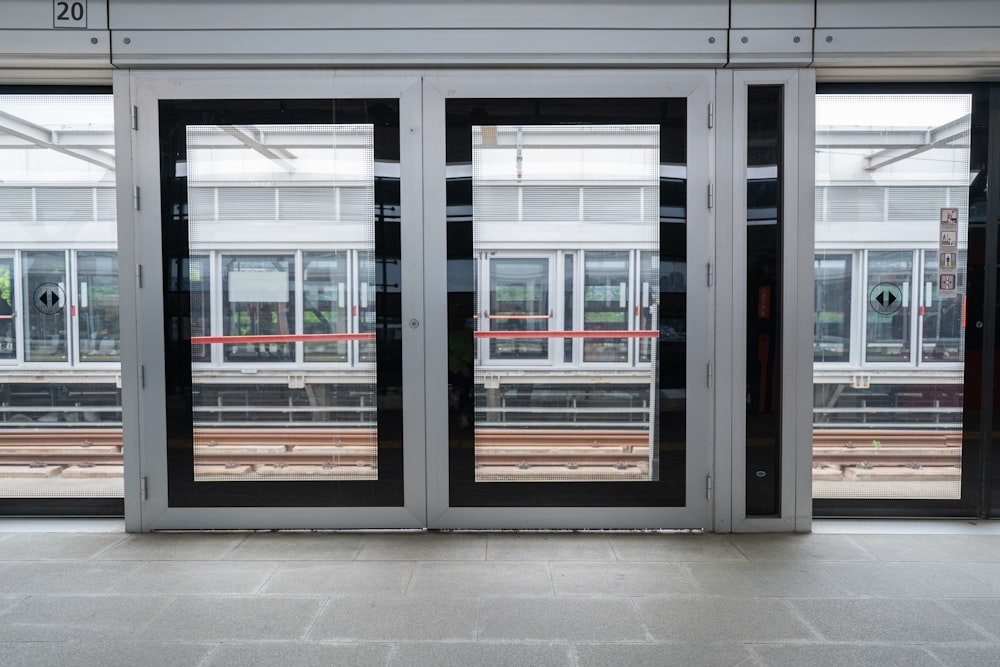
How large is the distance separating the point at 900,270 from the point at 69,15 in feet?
16.0

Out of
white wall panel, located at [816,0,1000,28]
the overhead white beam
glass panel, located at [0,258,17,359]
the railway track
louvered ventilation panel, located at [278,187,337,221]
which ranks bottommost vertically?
the railway track

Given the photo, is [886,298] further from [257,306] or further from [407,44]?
[257,306]

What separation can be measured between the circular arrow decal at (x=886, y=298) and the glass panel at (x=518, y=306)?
200cm

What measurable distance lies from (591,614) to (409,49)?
2.92 m

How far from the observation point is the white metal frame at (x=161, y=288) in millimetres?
3312

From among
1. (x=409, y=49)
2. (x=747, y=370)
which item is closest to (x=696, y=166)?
(x=747, y=370)

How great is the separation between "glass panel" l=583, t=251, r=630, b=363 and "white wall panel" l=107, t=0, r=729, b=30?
4.11ft

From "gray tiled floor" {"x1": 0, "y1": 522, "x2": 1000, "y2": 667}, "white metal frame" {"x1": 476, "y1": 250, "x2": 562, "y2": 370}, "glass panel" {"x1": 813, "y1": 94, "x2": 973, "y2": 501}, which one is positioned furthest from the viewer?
"glass panel" {"x1": 813, "y1": 94, "x2": 973, "y2": 501}

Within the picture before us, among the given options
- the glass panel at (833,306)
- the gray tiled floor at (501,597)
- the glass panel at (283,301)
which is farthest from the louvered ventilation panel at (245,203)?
the glass panel at (833,306)

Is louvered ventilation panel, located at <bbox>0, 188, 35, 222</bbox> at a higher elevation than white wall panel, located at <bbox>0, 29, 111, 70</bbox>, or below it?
below

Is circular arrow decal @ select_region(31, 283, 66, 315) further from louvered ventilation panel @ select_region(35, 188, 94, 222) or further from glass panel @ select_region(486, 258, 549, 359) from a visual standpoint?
glass panel @ select_region(486, 258, 549, 359)

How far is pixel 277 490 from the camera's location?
346 cm

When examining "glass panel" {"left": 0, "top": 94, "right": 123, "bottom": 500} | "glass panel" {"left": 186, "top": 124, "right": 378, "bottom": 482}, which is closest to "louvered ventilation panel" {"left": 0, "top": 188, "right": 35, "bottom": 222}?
"glass panel" {"left": 0, "top": 94, "right": 123, "bottom": 500}

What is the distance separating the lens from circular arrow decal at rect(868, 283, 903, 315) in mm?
3631
